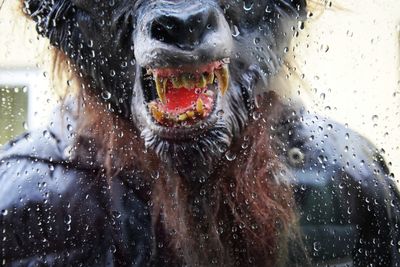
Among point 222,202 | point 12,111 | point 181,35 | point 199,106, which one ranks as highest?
point 181,35

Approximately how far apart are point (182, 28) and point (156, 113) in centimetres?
18

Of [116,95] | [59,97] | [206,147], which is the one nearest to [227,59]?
[206,147]

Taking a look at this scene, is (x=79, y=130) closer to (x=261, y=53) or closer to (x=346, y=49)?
(x=261, y=53)

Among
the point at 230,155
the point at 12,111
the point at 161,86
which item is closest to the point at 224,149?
the point at 230,155

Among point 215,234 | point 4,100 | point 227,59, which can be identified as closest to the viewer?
point 227,59

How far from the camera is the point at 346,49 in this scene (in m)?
1.37

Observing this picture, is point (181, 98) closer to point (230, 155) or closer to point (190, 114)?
point (190, 114)

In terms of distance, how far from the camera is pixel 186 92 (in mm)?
1236

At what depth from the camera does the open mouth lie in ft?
4.00

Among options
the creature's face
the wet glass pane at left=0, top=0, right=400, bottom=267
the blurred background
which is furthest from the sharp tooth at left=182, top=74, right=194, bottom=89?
the blurred background

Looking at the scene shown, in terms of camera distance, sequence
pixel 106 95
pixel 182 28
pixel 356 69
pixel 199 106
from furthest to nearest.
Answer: pixel 106 95
pixel 356 69
pixel 199 106
pixel 182 28

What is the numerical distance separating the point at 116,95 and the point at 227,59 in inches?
9.6

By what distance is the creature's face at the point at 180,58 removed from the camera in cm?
119

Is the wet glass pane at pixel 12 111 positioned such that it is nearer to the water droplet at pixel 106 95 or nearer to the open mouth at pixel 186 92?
the water droplet at pixel 106 95
